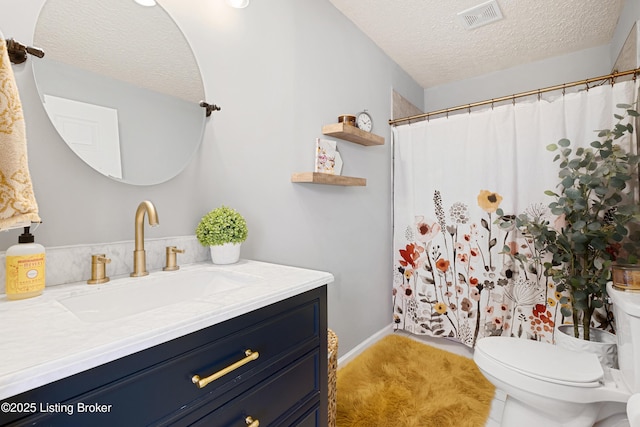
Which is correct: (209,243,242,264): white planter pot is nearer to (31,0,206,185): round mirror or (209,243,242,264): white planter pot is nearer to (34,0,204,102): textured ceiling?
(31,0,206,185): round mirror

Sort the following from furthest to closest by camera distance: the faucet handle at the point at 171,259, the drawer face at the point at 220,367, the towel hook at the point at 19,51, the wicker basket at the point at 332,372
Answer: the wicker basket at the point at 332,372 → the faucet handle at the point at 171,259 → the towel hook at the point at 19,51 → the drawer face at the point at 220,367

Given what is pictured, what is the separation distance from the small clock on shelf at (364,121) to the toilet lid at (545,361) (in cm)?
152

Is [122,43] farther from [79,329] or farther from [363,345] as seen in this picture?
[363,345]

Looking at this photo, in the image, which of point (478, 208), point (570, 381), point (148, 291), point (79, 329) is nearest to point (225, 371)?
point (79, 329)

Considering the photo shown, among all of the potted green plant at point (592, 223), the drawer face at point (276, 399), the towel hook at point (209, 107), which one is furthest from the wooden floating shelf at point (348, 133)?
the drawer face at point (276, 399)

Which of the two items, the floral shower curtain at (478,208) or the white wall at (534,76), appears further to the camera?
the white wall at (534,76)

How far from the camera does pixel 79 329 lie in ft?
1.92

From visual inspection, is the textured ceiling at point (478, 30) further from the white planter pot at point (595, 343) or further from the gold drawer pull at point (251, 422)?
the gold drawer pull at point (251, 422)

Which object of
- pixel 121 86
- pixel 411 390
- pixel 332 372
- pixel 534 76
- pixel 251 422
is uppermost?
→ pixel 534 76

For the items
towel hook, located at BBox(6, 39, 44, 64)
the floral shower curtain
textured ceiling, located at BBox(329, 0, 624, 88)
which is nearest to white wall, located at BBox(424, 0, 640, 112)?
textured ceiling, located at BBox(329, 0, 624, 88)

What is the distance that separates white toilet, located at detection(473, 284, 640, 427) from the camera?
1203 mm

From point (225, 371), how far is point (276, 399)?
0.77 feet

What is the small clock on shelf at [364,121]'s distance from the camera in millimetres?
2185

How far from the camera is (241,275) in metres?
1.06
